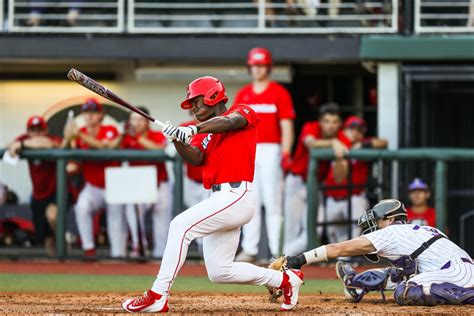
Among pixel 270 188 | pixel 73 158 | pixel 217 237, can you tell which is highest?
pixel 73 158

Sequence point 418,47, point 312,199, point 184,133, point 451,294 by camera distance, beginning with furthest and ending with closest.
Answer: point 418,47 → point 312,199 → point 451,294 → point 184,133

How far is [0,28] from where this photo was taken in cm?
1588

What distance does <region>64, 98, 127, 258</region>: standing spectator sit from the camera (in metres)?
13.0

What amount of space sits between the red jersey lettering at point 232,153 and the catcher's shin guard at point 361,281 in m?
1.23

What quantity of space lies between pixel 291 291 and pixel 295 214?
4.59 meters

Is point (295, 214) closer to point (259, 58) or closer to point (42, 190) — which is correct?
point (259, 58)

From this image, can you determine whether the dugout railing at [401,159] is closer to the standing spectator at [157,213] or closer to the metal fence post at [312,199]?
the metal fence post at [312,199]

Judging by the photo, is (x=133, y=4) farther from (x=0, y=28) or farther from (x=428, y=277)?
(x=428, y=277)

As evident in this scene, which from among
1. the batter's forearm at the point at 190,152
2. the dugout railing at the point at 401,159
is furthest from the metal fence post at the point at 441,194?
the batter's forearm at the point at 190,152

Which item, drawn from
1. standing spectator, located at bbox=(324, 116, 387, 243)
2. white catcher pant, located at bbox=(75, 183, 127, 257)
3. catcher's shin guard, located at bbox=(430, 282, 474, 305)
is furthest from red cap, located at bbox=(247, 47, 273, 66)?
catcher's shin guard, located at bbox=(430, 282, 474, 305)

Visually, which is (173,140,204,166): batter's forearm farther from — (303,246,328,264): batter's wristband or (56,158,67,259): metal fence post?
(56,158,67,259): metal fence post

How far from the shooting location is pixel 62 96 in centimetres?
1652

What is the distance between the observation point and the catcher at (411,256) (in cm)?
851

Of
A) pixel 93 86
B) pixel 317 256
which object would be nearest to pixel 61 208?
pixel 93 86
